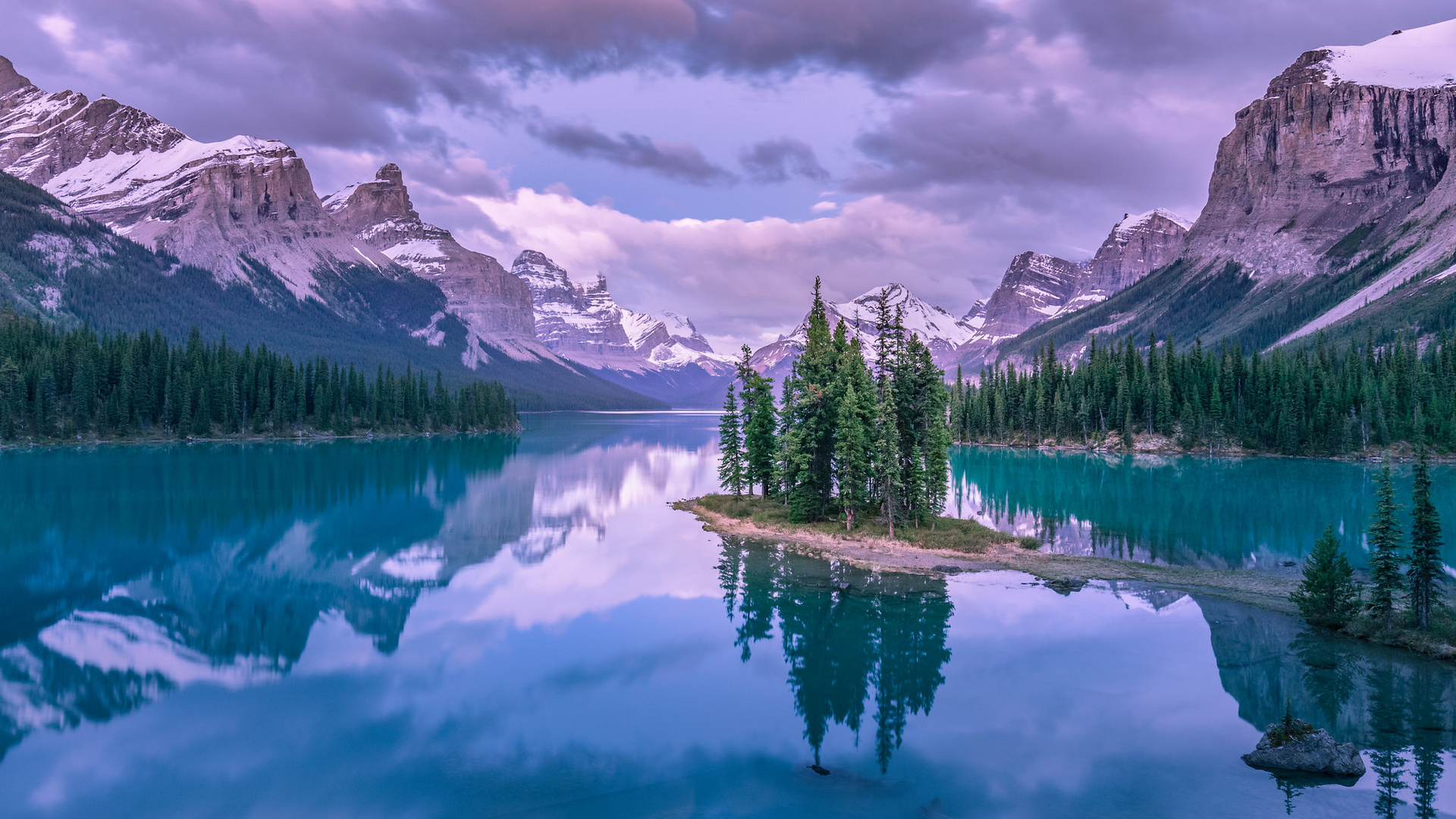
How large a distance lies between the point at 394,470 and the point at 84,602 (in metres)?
62.6

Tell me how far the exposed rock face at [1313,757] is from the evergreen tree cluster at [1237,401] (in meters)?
118

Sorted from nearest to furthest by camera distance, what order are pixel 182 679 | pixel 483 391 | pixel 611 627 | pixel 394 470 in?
pixel 182 679 < pixel 611 627 < pixel 394 470 < pixel 483 391

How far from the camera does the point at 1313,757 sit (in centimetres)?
1764

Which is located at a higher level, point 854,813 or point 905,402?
point 905,402

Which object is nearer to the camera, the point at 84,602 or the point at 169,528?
the point at 84,602

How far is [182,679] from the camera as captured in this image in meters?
24.0

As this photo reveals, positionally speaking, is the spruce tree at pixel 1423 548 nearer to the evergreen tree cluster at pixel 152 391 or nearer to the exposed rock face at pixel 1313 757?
the exposed rock face at pixel 1313 757

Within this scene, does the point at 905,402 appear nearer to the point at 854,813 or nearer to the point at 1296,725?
the point at 1296,725

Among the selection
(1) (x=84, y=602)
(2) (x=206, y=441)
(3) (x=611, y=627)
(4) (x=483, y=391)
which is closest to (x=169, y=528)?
(1) (x=84, y=602)

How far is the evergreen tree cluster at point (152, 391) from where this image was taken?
373ft

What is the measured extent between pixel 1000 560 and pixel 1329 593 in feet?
51.5

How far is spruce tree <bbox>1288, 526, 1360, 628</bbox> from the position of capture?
92.7 feet

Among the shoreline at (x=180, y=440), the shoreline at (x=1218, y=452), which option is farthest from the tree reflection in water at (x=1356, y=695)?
the shoreline at (x=180, y=440)

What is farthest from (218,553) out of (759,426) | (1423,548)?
(1423,548)
